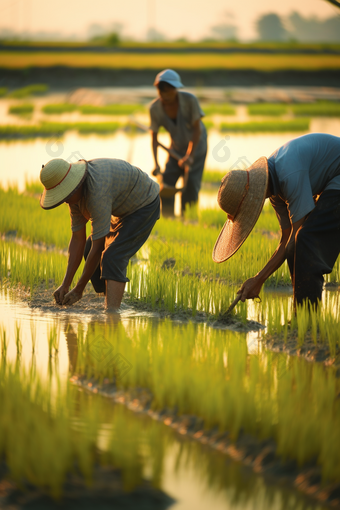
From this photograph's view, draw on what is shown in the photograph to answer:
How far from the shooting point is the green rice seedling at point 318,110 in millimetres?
17922

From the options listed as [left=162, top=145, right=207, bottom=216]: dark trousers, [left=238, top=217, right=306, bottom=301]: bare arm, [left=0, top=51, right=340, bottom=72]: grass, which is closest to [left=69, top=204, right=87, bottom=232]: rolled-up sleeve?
[left=238, top=217, right=306, bottom=301]: bare arm

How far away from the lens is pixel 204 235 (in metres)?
5.81

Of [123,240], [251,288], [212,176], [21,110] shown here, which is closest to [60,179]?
[123,240]

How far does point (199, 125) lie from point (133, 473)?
4601 millimetres

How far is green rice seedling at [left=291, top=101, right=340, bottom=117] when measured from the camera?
17922 millimetres

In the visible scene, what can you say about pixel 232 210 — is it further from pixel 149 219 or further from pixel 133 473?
pixel 133 473

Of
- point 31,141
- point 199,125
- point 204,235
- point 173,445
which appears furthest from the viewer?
point 31,141

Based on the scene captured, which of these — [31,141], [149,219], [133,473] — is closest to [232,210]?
[149,219]

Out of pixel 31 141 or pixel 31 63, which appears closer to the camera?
pixel 31 141

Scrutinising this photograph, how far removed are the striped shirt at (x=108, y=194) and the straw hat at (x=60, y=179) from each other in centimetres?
10

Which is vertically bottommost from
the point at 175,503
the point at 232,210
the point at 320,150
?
the point at 175,503

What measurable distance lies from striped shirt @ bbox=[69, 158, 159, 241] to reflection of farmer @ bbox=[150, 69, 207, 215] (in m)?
2.16

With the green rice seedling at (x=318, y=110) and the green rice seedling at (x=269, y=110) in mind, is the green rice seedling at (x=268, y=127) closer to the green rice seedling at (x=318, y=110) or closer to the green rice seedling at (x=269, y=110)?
the green rice seedling at (x=318, y=110)

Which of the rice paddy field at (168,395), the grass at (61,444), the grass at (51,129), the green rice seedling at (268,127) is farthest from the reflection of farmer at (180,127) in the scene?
the green rice seedling at (268,127)
